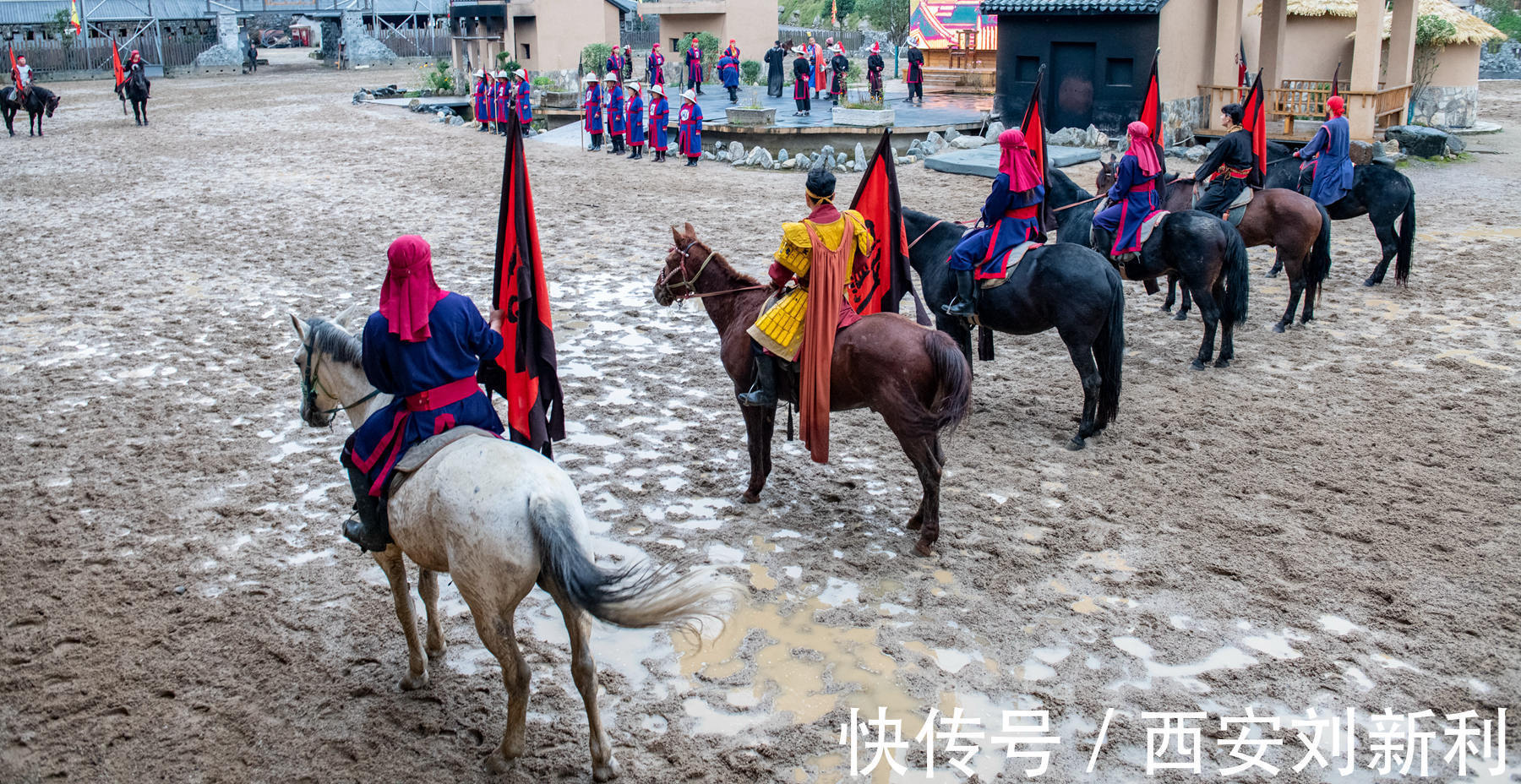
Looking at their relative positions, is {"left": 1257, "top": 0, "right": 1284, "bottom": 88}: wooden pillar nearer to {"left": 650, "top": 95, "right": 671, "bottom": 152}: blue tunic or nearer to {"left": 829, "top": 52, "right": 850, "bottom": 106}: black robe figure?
{"left": 829, "top": 52, "right": 850, "bottom": 106}: black robe figure

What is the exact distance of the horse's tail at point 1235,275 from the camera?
8242mm

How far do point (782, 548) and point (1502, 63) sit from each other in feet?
120

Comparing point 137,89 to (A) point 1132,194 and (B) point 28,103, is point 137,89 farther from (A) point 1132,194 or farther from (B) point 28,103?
(A) point 1132,194

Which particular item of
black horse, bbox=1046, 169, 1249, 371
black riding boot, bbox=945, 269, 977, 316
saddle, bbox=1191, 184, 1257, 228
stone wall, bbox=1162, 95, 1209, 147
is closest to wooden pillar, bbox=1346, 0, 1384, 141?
stone wall, bbox=1162, 95, 1209, 147

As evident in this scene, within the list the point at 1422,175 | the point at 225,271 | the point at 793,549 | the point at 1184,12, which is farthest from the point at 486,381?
the point at 1184,12

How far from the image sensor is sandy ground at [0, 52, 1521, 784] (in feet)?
14.2

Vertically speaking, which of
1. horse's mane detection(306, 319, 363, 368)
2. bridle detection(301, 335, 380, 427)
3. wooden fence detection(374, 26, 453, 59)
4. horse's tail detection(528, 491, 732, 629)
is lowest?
horse's tail detection(528, 491, 732, 629)

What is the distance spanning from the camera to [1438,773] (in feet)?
13.1

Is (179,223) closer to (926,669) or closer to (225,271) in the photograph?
(225,271)

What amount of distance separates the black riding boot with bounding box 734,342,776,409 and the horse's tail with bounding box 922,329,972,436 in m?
0.92

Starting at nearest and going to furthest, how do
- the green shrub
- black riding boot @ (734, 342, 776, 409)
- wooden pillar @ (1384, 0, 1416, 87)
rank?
black riding boot @ (734, 342, 776, 409) → wooden pillar @ (1384, 0, 1416, 87) → the green shrub

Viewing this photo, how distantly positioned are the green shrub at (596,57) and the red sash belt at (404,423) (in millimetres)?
26745

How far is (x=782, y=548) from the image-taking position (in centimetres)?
583

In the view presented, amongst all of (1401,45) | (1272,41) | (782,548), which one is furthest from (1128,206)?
(1401,45)
